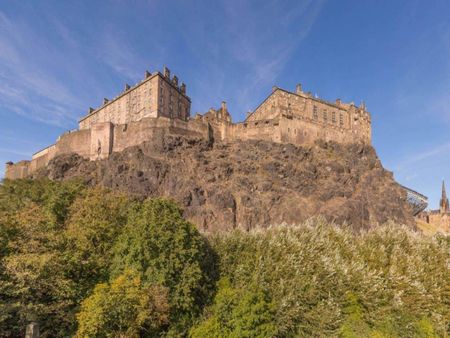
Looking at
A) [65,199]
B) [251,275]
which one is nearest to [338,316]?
[251,275]

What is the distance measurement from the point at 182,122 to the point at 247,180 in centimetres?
1699

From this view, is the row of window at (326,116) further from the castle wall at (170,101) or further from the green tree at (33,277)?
the green tree at (33,277)

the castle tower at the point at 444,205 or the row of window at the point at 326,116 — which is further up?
Result: the row of window at the point at 326,116

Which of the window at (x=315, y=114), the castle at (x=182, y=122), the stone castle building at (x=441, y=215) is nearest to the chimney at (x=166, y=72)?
the castle at (x=182, y=122)

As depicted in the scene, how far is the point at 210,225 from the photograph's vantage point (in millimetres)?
54906

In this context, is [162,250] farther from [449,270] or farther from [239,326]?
[449,270]

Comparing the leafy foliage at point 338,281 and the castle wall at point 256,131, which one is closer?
the leafy foliage at point 338,281

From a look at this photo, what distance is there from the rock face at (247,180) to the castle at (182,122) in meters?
2.94

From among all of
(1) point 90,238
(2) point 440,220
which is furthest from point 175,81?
(2) point 440,220

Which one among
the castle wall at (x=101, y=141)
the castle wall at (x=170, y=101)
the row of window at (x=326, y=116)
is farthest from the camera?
the row of window at (x=326, y=116)

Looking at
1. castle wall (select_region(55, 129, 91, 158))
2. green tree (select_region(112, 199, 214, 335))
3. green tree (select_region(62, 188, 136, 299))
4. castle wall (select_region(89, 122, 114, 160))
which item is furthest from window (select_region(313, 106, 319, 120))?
green tree (select_region(112, 199, 214, 335))

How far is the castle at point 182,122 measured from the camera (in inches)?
2653

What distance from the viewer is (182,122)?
2702 inches

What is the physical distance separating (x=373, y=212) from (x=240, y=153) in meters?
27.0
